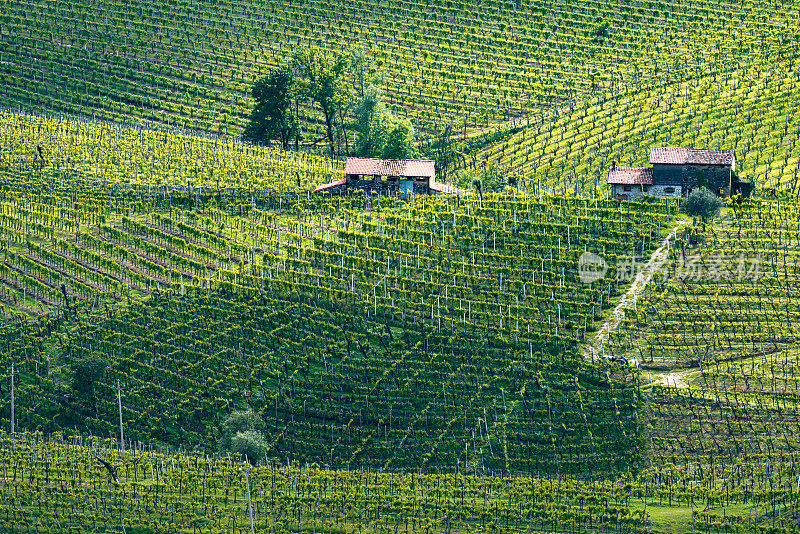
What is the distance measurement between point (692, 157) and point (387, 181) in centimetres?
2154

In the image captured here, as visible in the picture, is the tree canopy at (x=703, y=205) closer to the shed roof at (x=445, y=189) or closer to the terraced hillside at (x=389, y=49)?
the shed roof at (x=445, y=189)

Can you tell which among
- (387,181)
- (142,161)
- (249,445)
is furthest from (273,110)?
(249,445)

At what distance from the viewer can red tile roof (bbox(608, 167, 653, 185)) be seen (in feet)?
322

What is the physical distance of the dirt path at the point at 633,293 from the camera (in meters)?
79.6

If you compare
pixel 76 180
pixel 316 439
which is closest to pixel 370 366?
pixel 316 439

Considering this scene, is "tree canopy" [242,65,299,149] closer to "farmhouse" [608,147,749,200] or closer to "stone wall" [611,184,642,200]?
"stone wall" [611,184,642,200]

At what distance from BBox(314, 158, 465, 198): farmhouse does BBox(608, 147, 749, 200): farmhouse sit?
1204cm

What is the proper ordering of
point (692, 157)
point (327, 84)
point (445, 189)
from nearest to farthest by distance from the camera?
point (692, 157)
point (445, 189)
point (327, 84)

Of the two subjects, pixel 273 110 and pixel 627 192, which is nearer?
pixel 627 192

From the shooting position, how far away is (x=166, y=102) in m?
130

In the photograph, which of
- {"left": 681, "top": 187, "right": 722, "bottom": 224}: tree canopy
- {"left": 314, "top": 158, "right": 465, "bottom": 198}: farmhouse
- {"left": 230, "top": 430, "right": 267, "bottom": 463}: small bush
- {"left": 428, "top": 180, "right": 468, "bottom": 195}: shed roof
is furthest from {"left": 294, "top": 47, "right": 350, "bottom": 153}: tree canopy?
{"left": 230, "top": 430, "right": 267, "bottom": 463}: small bush

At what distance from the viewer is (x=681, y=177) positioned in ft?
322

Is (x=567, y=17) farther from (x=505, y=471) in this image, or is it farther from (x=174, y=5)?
(x=505, y=471)

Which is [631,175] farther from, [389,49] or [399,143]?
[389,49]
